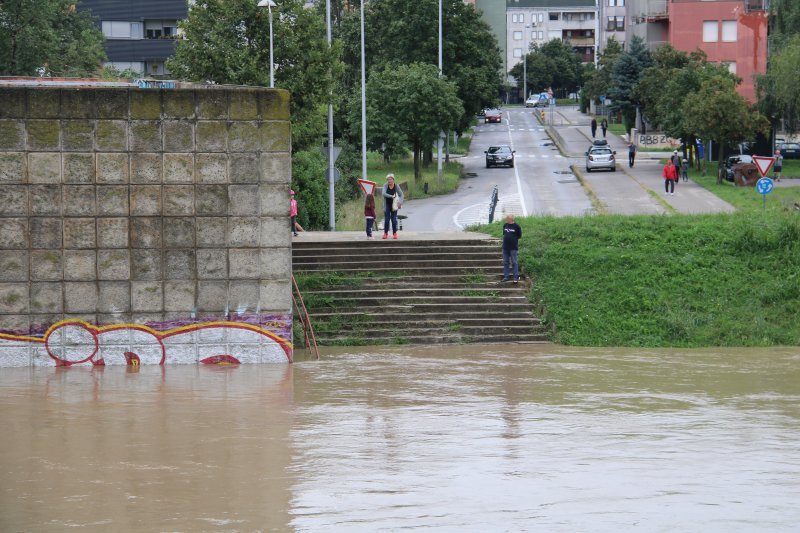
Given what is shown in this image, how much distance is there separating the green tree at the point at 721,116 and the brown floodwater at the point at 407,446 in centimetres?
3507

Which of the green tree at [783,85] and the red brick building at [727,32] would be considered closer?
the green tree at [783,85]

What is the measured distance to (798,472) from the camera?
12.8 meters

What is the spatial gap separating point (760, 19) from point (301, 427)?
63.7 meters

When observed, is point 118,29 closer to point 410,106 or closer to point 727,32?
point 410,106

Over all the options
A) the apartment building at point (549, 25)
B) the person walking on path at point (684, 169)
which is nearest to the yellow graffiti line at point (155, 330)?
the person walking on path at point (684, 169)

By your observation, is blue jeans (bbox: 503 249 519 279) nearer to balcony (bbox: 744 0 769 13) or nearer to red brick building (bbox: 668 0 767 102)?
red brick building (bbox: 668 0 767 102)

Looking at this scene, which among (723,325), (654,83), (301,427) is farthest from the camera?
(654,83)

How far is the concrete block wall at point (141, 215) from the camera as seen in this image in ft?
64.3

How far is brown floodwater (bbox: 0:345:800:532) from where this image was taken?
11227mm

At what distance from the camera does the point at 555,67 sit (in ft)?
445

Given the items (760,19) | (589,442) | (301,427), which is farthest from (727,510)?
(760,19)

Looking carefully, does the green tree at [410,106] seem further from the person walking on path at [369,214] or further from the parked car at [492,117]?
the parked car at [492,117]

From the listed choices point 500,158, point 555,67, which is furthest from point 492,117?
point 500,158

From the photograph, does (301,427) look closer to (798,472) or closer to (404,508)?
(404,508)
